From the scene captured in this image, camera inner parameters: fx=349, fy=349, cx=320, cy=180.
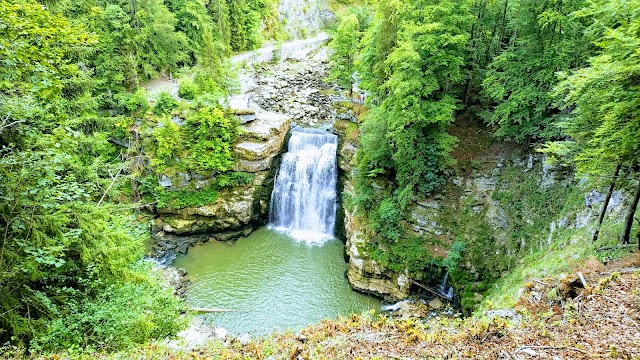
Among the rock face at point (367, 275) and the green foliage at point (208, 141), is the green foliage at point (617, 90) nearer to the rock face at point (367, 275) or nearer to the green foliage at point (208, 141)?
the rock face at point (367, 275)

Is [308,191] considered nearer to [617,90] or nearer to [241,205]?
[241,205]

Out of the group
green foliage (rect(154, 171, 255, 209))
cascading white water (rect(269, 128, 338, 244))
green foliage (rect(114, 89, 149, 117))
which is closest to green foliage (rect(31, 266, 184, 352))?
green foliage (rect(154, 171, 255, 209))

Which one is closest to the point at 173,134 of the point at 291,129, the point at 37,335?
the point at 291,129

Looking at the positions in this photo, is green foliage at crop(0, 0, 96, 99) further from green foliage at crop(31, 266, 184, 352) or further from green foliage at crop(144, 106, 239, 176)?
green foliage at crop(144, 106, 239, 176)

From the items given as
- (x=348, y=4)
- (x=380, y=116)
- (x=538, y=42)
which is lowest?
(x=380, y=116)

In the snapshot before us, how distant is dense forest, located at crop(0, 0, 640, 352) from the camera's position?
514 cm

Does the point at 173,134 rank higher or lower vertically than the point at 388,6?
lower

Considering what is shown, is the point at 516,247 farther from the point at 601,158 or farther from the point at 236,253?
the point at 236,253

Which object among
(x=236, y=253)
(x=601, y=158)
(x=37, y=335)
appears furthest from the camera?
(x=236, y=253)

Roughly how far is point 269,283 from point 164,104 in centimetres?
1268

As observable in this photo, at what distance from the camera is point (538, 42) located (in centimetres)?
1298

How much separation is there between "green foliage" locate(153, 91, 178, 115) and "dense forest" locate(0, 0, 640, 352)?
9 cm

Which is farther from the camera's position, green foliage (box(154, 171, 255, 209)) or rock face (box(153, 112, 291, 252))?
green foliage (box(154, 171, 255, 209))

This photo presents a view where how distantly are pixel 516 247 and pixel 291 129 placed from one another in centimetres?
1427
